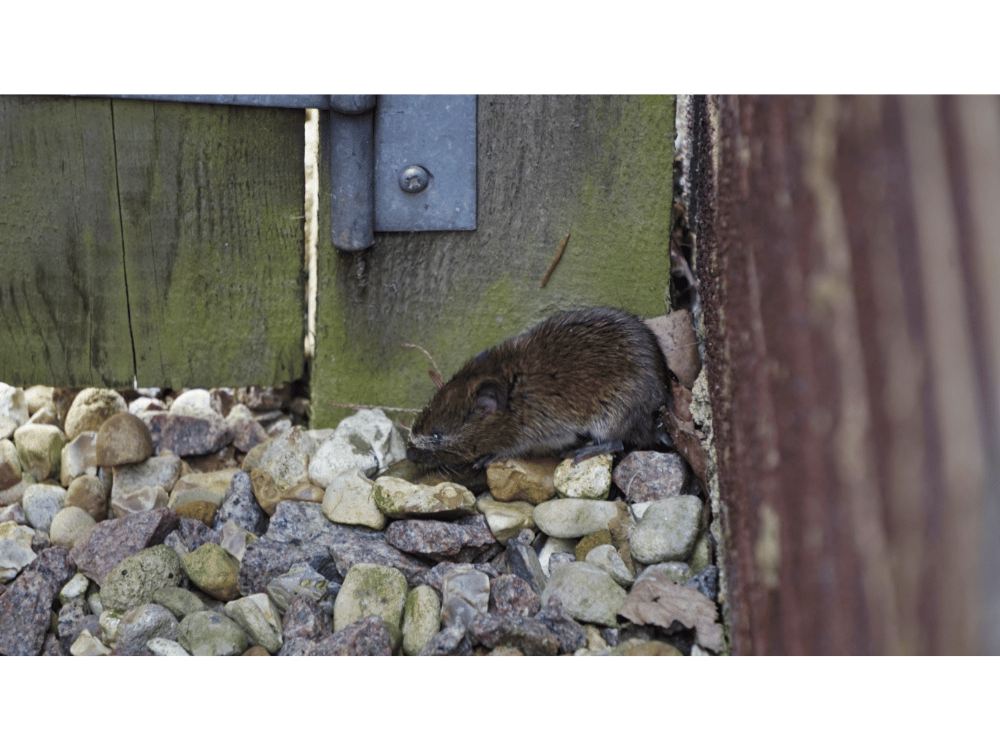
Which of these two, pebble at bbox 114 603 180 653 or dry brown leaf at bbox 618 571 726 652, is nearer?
dry brown leaf at bbox 618 571 726 652

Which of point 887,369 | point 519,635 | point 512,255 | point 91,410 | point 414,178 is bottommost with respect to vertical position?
point 519,635

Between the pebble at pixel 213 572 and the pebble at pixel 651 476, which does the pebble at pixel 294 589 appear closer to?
the pebble at pixel 213 572

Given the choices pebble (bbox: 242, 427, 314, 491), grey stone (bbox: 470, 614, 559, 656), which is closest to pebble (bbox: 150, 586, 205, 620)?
pebble (bbox: 242, 427, 314, 491)

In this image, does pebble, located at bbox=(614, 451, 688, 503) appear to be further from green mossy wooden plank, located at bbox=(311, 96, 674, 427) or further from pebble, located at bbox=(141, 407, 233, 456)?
pebble, located at bbox=(141, 407, 233, 456)

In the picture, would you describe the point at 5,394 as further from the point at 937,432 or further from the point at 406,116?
the point at 937,432

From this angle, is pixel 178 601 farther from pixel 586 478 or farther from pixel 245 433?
pixel 586 478

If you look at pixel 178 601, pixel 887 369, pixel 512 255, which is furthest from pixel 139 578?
pixel 887 369

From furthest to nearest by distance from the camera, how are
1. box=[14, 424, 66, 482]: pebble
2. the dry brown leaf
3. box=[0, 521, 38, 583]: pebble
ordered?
box=[14, 424, 66, 482]: pebble → box=[0, 521, 38, 583]: pebble → the dry brown leaf
